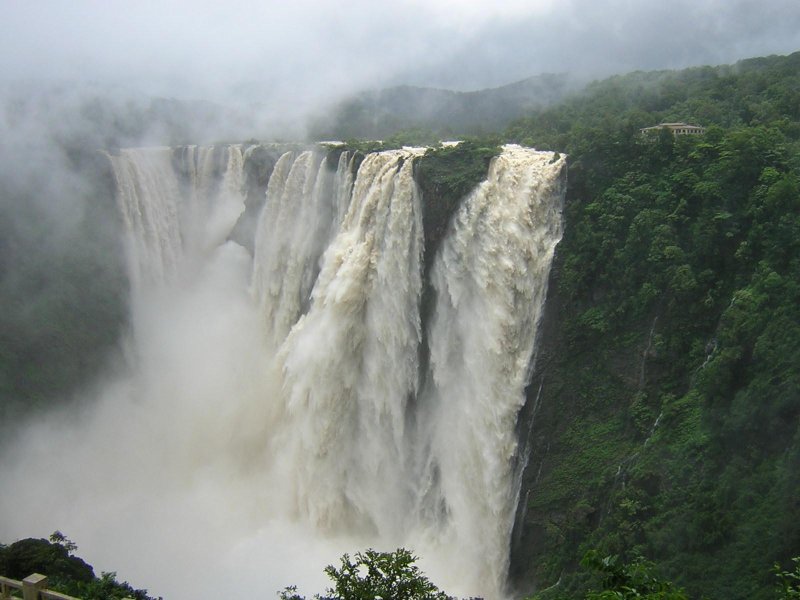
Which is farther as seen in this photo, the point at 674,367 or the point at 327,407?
the point at 327,407

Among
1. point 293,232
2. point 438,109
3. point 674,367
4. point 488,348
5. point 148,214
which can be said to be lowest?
point 674,367

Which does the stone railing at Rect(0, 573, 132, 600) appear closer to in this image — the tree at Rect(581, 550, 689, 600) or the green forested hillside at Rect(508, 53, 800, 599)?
the tree at Rect(581, 550, 689, 600)

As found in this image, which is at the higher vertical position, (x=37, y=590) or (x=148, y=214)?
(x=148, y=214)

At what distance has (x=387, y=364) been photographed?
21.7 meters

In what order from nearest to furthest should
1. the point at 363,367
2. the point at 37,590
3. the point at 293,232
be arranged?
the point at 37,590
the point at 363,367
the point at 293,232

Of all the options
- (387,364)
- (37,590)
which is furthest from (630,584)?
(387,364)

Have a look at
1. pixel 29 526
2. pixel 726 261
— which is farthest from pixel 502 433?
pixel 29 526

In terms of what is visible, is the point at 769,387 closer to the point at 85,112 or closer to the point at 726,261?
the point at 726,261

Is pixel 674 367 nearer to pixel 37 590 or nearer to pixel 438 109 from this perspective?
pixel 37 590

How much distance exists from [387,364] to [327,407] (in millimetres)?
2255

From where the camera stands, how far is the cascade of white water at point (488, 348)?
18672mm

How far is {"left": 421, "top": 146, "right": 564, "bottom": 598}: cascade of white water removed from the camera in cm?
1867

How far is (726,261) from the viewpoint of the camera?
54.9 ft

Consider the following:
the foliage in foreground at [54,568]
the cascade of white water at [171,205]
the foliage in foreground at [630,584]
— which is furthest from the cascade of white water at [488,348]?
the cascade of white water at [171,205]
